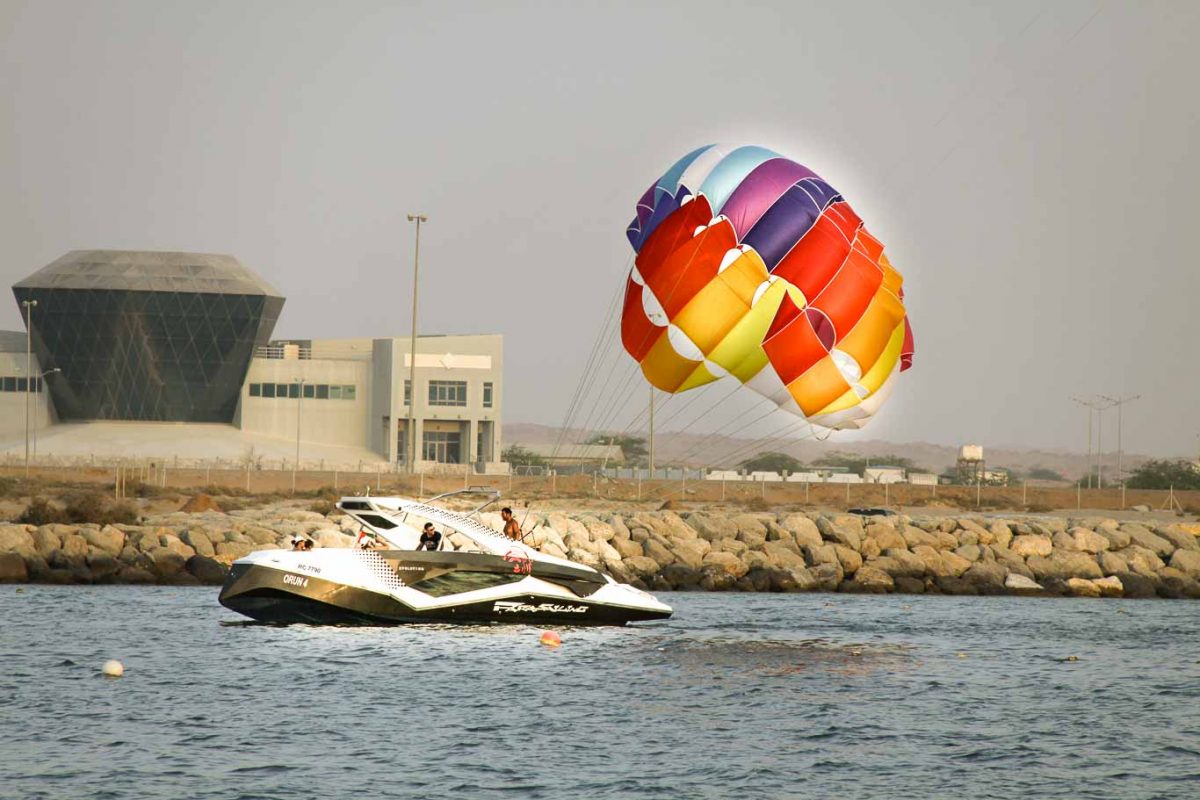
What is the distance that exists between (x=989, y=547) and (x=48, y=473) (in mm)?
55080

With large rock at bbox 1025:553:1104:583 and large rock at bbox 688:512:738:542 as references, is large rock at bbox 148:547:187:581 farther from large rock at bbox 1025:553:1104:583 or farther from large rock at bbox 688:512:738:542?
large rock at bbox 1025:553:1104:583

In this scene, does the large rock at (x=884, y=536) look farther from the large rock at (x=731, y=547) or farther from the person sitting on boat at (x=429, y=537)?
the person sitting on boat at (x=429, y=537)

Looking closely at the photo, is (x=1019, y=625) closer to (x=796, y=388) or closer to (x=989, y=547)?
(x=796, y=388)

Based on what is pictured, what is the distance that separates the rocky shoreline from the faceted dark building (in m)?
57.8

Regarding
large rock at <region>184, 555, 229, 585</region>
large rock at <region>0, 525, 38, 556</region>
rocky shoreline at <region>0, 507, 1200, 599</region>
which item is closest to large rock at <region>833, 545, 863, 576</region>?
rocky shoreline at <region>0, 507, 1200, 599</region>

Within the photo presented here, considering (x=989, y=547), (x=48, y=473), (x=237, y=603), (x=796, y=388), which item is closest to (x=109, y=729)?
(x=237, y=603)

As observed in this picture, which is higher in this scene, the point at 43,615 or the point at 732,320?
the point at 732,320

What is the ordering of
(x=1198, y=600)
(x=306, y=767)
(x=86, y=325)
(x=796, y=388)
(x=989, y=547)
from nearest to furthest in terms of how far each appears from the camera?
(x=306, y=767)
(x=796, y=388)
(x=1198, y=600)
(x=989, y=547)
(x=86, y=325)

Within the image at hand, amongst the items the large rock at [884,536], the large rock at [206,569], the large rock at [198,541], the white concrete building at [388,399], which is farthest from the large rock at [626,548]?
the white concrete building at [388,399]

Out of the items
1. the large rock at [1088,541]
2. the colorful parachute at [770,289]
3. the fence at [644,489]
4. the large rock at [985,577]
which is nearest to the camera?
the colorful parachute at [770,289]

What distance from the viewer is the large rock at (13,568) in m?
44.6

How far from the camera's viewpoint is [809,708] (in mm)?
25719

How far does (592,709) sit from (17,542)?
26.4 m

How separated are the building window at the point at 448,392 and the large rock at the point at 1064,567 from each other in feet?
219
